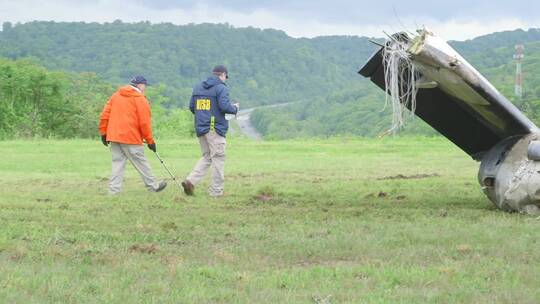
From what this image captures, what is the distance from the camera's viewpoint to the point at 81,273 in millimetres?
6969

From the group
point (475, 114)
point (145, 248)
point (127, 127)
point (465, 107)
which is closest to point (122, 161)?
point (127, 127)

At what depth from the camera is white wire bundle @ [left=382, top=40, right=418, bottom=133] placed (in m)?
11.0

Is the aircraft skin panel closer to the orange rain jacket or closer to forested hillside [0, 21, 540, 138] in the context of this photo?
the orange rain jacket

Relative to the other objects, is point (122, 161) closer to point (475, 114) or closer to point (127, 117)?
point (127, 117)

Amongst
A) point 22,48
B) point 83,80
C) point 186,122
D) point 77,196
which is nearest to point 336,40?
point 22,48

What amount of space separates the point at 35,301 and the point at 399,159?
18.2 meters

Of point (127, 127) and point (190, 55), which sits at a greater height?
point (127, 127)

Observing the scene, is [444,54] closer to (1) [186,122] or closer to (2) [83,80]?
(1) [186,122]

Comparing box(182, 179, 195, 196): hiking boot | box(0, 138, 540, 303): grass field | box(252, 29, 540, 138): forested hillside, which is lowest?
box(252, 29, 540, 138): forested hillside

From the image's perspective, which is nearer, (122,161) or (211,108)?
(211,108)

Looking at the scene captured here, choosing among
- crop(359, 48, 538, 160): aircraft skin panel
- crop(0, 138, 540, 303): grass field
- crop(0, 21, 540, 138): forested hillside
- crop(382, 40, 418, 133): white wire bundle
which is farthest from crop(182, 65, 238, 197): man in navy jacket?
crop(0, 21, 540, 138): forested hillside

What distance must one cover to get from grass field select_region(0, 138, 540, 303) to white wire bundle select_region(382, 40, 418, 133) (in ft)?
4.07

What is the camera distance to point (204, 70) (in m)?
115

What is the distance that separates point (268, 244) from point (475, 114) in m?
4.59
